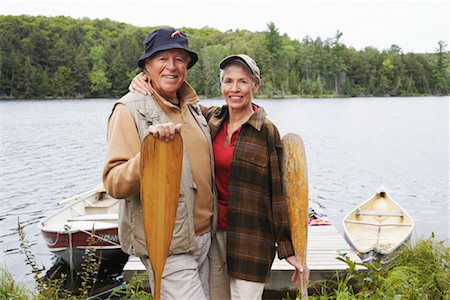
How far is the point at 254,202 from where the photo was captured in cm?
280

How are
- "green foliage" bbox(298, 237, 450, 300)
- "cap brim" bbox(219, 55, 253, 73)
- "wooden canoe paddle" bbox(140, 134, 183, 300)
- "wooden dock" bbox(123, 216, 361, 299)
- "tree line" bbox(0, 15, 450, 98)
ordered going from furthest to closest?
"tree line" bbox(0, 15, 450, 98)
"wooden dock" bbox(123, 216, 361, 299)
"green foliage" bbox(298, 237, 450, 300)
"cap brim" bbox(219, 55, 253, 73)
"wooden canoe paddle" bbox(140, 134, 183, 300)

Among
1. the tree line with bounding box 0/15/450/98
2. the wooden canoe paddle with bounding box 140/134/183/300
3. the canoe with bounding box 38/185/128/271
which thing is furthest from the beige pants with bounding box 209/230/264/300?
the tree line with bounding box 0/15/450/98

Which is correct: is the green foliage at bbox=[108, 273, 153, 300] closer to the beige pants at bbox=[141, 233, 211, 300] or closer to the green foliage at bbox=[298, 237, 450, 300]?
the green foliage at bbox=[298, 237, 450, 300]

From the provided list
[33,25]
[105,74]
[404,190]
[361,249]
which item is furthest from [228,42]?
[361,249]

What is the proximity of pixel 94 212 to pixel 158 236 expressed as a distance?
10289 millimetres

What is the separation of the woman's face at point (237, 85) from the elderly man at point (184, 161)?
212 millimetres

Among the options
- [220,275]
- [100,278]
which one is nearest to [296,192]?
[220,275]

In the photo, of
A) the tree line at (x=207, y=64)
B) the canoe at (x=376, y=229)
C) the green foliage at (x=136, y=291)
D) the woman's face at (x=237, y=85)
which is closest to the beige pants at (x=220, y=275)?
the woman's face at (x=237, y=85)

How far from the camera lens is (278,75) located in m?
105

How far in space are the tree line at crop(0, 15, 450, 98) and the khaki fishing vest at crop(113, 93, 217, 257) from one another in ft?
288

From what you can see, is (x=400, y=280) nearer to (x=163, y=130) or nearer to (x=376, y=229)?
(x=163, y=130)

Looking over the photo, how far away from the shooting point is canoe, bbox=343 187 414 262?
9.17m

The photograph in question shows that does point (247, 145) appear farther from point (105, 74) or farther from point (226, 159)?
point (105, 74)

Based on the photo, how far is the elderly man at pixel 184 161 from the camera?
93.1 inches
